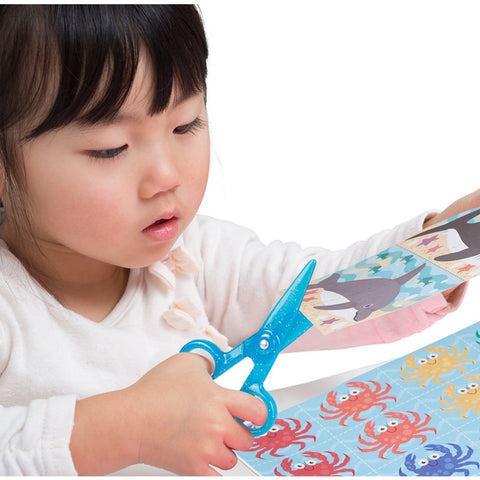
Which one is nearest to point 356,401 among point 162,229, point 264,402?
point 264,402

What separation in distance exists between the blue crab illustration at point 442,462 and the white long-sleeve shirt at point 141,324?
24cm

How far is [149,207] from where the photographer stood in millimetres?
995

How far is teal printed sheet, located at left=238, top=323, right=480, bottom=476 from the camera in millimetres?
972

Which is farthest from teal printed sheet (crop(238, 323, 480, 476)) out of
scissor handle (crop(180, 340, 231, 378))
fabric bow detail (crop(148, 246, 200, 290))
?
fabric bow detail (crop(148, 246, 200, 290))

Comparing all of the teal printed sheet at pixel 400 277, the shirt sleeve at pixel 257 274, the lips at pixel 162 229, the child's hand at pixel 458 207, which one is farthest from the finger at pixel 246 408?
the child's hand at pixel 458 207

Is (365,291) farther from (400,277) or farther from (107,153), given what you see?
(107,153)

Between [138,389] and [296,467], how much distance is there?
0.63 feet

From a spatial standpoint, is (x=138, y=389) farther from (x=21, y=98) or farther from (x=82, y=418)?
(x=21, y=98)

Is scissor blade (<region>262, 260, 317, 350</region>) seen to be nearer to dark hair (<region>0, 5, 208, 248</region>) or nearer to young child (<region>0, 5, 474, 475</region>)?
young child (<region>0, 5, 474, 475</region>)

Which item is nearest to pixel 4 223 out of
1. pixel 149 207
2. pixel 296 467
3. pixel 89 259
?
pixel 89 259

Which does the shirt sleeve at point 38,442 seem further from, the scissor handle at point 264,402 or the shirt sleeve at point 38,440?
the scissor handle at point 264,402

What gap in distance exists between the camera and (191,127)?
1.03 metres

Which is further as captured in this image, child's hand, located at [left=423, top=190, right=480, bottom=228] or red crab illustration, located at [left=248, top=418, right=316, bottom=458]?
child's hand, located at [left=423, top=190, right=480, bottom=228]

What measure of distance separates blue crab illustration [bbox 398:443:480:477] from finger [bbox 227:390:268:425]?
16 centimetres
